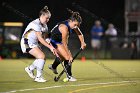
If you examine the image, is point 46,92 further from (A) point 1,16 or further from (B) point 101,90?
(A) point 1,16

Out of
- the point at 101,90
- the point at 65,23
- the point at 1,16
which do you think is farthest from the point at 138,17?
the point at 101,90

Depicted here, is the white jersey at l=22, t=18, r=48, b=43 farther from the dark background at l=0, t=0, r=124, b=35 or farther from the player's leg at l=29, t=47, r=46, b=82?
the dark background at l=0, t=0, r=124, b=35

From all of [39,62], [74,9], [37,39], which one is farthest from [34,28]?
[74,9]

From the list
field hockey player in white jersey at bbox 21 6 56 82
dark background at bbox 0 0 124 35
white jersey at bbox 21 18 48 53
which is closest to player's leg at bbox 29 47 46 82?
field hockey player in white jersey at bbox 21 6 56 82

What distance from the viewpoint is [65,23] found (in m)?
13.5

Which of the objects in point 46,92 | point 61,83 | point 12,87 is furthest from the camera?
point 61,83

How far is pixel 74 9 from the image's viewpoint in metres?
34.7

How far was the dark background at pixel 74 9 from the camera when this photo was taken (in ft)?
114

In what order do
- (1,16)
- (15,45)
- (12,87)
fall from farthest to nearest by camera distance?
(1,16) < (15,45) < (12,87)

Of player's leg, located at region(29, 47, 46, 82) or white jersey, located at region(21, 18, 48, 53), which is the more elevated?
white jersey, located at region(21, 18, 48, 53)

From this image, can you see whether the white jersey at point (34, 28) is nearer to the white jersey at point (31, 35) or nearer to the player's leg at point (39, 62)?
the white jersey at point (31, 35)

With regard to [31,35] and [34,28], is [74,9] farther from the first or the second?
[34,28]

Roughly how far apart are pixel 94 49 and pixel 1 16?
11247 millimetres

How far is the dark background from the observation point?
3462cm
